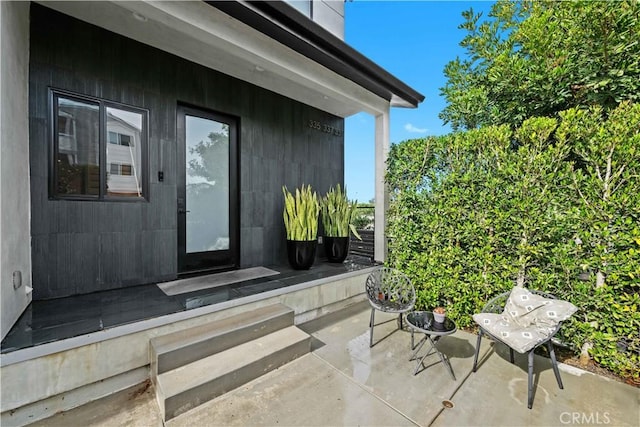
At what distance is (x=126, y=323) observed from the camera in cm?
226

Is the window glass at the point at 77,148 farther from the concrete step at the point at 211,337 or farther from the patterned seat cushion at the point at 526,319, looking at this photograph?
the patterned seat cushion at the point at 526,319

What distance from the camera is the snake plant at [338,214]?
4.83 metres

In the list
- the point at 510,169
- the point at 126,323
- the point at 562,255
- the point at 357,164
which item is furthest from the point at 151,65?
the point at 562,255

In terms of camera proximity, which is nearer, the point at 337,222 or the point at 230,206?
the point at 230,206

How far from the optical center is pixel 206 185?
413cm

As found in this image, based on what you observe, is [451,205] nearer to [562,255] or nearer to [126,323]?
[562,255]

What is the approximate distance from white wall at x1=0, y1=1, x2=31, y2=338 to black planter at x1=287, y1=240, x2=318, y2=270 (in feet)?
9.59

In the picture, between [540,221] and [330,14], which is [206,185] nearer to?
[540,221]

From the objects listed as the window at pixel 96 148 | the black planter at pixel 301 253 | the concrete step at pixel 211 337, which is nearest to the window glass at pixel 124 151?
the window at pixel 96 148

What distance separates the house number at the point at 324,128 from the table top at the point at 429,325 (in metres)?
4.12

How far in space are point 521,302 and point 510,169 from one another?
134cm

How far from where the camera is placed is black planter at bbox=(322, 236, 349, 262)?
16.0 feet

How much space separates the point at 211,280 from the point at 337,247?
2.19 m

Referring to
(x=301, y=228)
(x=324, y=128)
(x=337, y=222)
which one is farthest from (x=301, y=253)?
(x=324, y=128)
